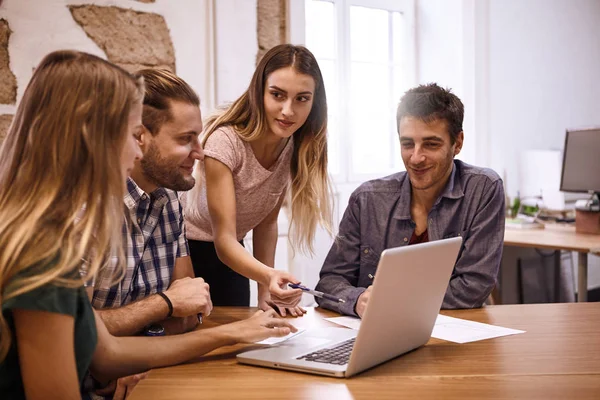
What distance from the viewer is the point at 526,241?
3746 mm

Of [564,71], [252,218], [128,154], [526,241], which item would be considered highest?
[564,71]

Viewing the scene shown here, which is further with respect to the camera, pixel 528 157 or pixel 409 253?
pixel 528 157

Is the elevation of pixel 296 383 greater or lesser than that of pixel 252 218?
lesser

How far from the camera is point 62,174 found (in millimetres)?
1197

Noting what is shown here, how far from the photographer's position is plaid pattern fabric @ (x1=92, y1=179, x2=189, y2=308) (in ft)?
5.74

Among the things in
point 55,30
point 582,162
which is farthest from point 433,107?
point 582,162

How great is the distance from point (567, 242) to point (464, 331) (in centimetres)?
212

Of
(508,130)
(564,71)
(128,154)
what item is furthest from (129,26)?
(564,71)

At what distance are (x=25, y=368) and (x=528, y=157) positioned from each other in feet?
14.7

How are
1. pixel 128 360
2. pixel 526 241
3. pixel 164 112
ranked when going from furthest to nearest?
1. pixel 526 241
2. pixel 164 112
3. pixel 128 360

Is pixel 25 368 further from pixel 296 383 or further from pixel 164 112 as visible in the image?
pixel 164 112

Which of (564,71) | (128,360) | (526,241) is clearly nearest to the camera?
(128,360)

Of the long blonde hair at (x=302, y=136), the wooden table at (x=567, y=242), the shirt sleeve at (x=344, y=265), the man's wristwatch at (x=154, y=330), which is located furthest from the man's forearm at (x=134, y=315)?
the wooden table at (x=567, y=242)

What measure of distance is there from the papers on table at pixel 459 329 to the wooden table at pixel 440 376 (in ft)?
0.11
